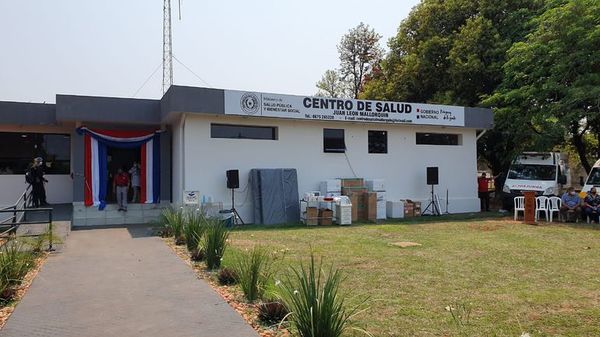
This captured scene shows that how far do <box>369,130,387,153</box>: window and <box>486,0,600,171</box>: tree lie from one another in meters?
5.83

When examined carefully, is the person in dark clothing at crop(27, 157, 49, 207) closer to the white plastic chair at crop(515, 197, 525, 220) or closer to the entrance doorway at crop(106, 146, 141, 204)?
the entrance doorway at crop(106, 146, 141, 204)

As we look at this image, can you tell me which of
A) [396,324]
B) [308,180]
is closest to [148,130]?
[308,180]

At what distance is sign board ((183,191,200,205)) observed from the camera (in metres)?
14.8

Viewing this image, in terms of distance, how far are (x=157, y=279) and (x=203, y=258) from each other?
1423 millimetres

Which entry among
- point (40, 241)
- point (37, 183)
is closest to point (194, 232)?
point (40, 241)

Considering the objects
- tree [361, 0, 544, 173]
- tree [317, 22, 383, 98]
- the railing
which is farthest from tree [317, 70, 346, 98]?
the railing

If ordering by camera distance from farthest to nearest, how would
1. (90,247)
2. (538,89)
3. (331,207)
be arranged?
1. (538,89)
2. (331,207)
3. (90,247)

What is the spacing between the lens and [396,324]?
5453mm

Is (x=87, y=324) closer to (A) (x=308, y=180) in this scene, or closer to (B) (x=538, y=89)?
(A) (x=308, y=180)

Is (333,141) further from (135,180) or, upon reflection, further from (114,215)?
(114,215)

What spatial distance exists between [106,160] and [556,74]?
17.3m

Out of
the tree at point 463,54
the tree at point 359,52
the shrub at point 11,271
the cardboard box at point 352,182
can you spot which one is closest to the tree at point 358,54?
the tree at point 359,52

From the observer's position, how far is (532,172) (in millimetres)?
19875

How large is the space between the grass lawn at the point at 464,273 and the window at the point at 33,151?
949cm
